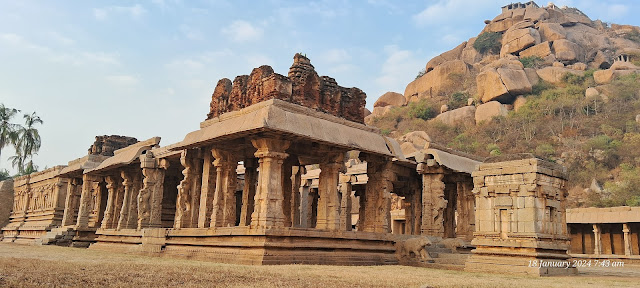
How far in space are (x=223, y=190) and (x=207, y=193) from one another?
34.9 inches

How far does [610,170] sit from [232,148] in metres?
38.7

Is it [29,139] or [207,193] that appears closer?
[207,193]

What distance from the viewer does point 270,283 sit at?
674cm

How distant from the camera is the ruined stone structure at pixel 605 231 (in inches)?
858

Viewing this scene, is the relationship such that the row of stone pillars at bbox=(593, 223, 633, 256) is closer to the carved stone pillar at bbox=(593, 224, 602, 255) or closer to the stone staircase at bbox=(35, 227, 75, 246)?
the carved stone pillar at bbox=(593, 224, 602, 255)

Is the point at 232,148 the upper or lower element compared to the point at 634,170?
lower

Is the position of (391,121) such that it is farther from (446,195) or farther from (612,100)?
(446,195)

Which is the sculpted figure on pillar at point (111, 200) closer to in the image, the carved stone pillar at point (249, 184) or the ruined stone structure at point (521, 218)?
the carved stone pillar at point (249, 184)

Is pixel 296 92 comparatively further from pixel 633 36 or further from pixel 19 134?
pixel 633 36

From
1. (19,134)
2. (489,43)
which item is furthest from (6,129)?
(489,43)

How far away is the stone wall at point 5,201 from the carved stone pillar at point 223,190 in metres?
30.3

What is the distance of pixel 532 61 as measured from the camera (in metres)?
68.5

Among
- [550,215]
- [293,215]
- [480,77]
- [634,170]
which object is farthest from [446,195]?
[480,77]

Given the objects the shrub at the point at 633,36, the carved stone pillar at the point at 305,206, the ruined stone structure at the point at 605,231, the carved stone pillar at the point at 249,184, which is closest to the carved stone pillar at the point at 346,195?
the carved stone pillar at the point at 305,206
